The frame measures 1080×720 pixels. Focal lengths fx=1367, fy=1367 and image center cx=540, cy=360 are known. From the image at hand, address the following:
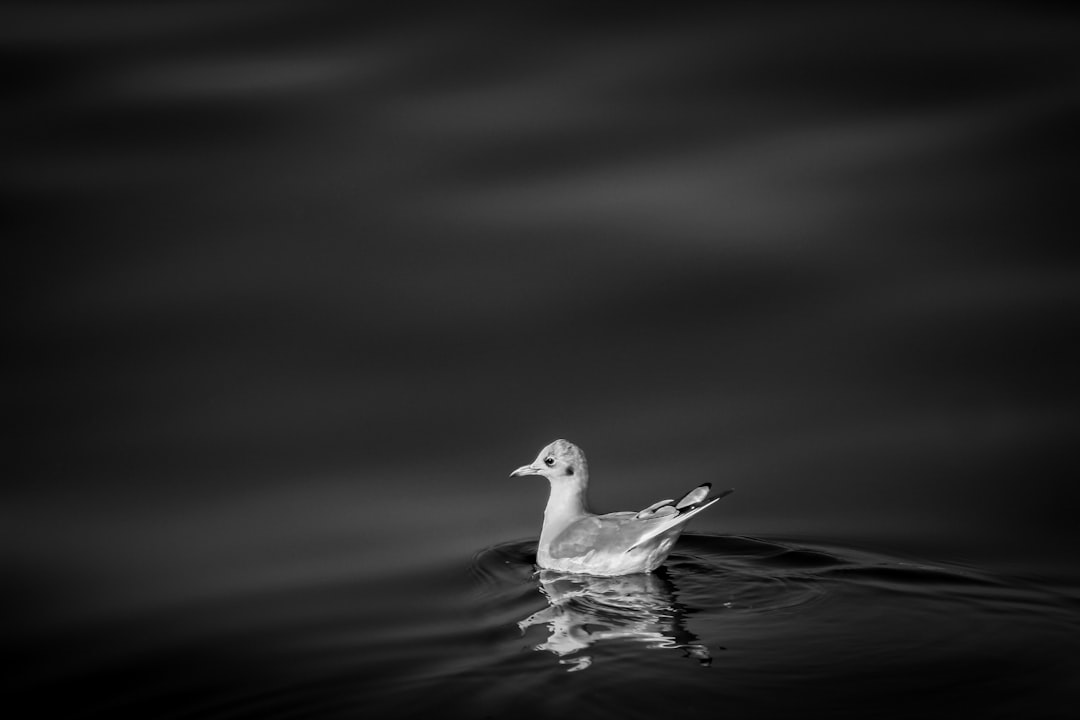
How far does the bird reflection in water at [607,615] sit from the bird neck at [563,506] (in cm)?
41

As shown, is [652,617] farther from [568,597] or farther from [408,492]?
[408,492]

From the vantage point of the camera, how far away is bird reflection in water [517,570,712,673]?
297 inches

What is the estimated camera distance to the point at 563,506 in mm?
9844

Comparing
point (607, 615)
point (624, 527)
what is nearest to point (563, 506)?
point (624, 527)

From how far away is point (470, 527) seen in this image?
9.76 meters

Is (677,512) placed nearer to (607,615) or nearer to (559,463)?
(607,615)

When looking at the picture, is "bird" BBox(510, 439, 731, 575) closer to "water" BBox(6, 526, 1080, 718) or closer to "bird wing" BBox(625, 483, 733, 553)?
"bird wing" BBox(625, 483, 733, 553)

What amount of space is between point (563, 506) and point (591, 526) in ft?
1.23

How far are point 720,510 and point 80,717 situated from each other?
183 inches

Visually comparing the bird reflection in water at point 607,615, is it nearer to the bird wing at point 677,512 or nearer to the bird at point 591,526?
the bird at point 591,526

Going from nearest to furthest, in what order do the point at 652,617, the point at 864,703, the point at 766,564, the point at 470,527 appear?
the point at 864,703 → the point at 652,617 → the point at 766,564 → the point at 470,527

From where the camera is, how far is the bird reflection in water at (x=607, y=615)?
755cm

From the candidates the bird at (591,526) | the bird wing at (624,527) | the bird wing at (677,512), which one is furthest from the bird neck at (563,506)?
the bird wing at (677,512)

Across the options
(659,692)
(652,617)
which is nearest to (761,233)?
(652,617)
